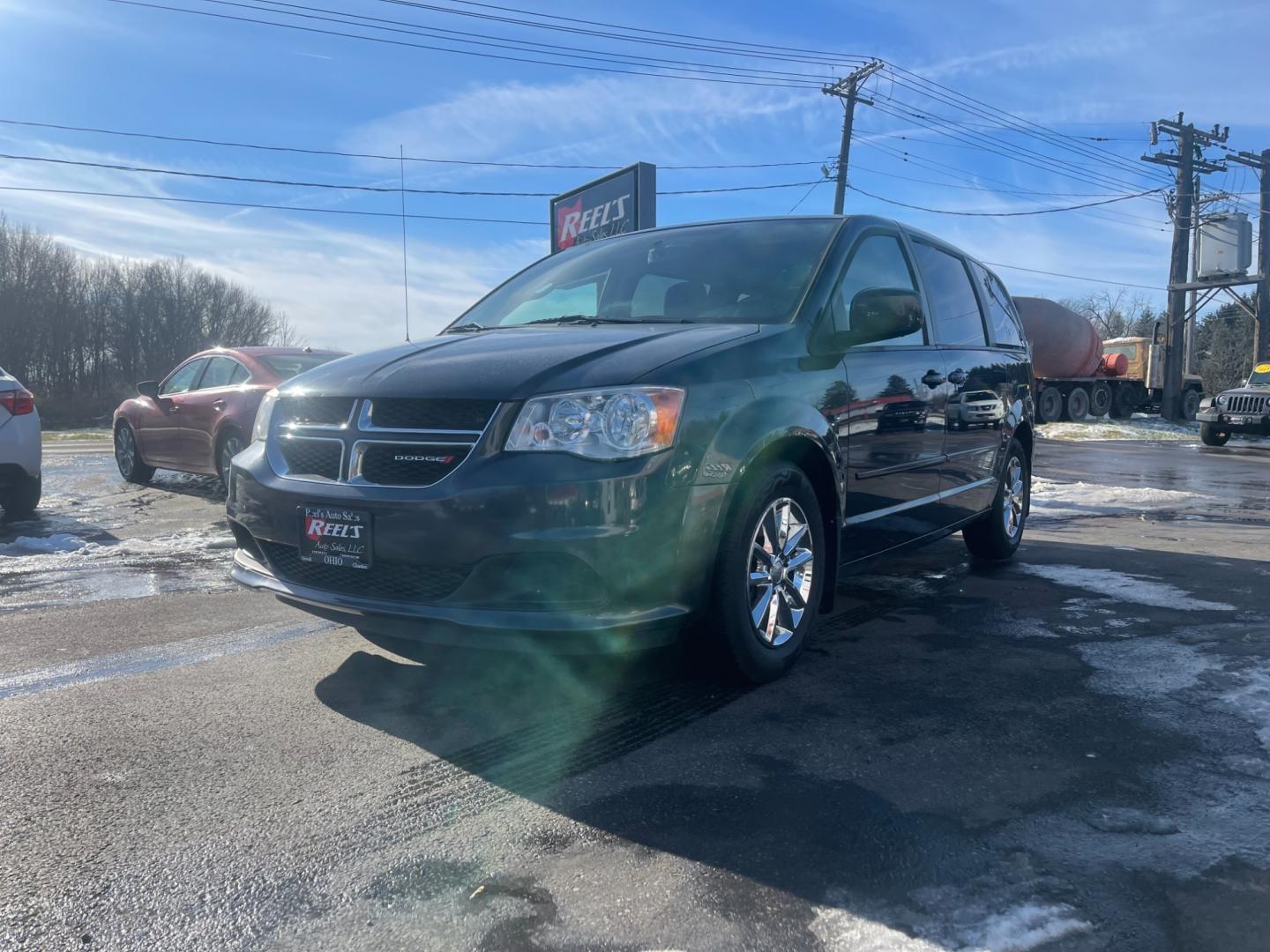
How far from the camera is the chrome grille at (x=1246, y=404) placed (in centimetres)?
1933

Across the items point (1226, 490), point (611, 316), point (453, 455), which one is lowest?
point (1226, 490)

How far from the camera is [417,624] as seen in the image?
3004 mm

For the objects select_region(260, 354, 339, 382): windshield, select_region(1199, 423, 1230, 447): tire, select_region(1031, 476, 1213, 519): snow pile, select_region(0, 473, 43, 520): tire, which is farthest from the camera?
select_region(1199, 423, 1230, 447): tire

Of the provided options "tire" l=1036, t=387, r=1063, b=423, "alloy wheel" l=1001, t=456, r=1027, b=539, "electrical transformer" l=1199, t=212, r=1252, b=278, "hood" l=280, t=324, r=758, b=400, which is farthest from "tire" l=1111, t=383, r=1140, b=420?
"hood" l=280, t=324, r=758, b=400

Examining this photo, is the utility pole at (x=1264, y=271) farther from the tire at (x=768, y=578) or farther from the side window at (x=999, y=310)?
the tire at (x=768, y=578)

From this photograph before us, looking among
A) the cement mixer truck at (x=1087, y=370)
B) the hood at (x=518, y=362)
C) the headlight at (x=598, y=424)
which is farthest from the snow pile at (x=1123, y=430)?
the headlight at (x=598, y=424)

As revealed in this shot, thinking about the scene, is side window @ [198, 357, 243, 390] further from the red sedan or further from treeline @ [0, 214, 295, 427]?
treeline @ [0, 214, 295, 427]

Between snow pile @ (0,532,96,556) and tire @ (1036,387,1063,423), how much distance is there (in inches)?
1027

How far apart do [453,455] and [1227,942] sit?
7.46ft

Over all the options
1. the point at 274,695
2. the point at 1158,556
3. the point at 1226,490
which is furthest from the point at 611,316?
the point at 1226,490

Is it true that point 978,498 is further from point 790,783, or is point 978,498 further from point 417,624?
point 417,624

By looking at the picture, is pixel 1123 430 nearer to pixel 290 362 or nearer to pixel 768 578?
pixel 290 362

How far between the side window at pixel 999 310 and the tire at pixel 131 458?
8141mm

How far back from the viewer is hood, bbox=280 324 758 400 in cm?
306
